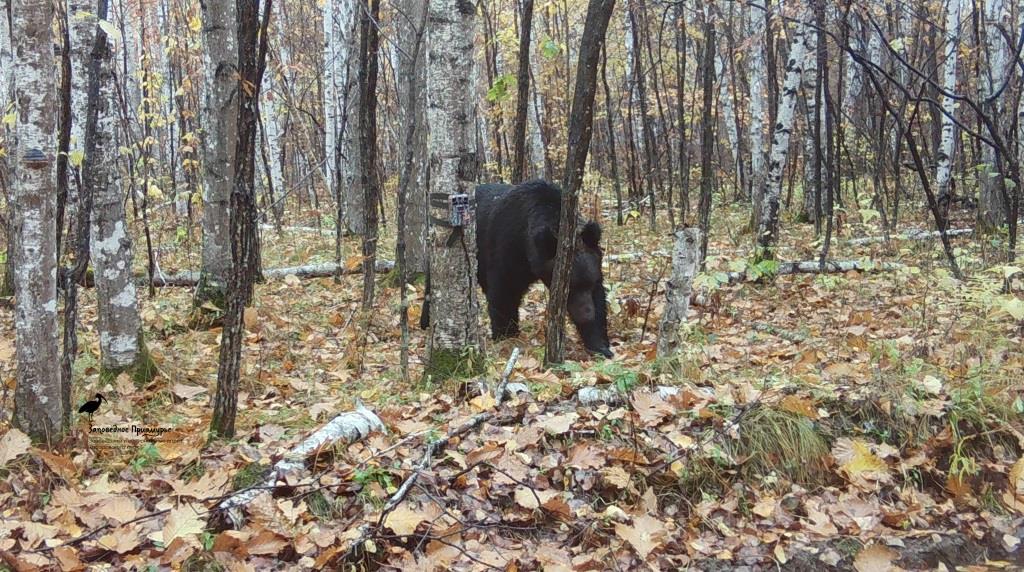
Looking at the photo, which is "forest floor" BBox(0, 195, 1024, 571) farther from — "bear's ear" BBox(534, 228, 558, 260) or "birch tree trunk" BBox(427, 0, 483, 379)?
"bear's ear" BBox(534, 228, 558, 260)

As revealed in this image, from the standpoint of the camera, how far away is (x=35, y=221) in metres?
3.78

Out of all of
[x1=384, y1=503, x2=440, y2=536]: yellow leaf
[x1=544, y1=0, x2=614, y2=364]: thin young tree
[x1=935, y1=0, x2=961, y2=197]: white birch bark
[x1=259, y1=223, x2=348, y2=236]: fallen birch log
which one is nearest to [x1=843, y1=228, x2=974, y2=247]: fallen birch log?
[x1=935, y1=0, x2=961, y2=197]: white birch bark

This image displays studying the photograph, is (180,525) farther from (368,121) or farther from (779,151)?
(779,151)

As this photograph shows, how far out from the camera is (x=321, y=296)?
916cm

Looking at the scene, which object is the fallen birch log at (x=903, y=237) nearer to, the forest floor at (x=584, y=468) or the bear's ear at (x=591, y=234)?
the forest floor at (x=584, y=468)

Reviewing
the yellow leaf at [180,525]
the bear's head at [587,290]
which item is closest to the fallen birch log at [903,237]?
the bear's head at [587,290]

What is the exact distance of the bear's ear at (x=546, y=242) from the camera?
6.93 metres

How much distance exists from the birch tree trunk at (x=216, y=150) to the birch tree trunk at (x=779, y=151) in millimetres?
6094

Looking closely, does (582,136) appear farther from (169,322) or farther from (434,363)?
(169,322)

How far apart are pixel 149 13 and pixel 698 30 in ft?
61.9

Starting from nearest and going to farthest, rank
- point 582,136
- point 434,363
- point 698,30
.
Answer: point 582,136
point 434,363
point 698,30

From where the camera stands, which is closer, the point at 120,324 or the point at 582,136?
the point at 582,136

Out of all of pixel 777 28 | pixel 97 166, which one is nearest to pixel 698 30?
pixel 777 28

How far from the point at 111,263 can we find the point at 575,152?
11.4 feet
